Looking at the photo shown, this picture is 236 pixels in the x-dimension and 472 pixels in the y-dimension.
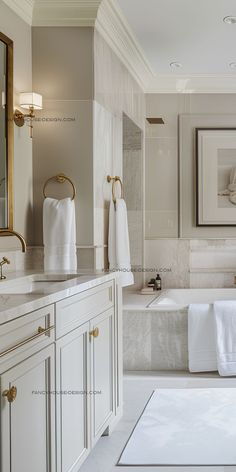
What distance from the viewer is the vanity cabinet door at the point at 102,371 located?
2500 millimetres

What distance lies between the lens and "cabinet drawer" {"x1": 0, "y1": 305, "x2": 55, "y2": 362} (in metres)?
1.51

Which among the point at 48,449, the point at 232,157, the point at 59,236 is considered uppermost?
the point at 232,157

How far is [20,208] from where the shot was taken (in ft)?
11.4

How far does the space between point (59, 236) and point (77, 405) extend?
57.4 inches

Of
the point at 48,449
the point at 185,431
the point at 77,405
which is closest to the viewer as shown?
the point at 48,449

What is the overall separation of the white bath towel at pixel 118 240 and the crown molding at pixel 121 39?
45.1 inches

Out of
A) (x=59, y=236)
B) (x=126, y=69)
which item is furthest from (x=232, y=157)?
(x=59, y=236)

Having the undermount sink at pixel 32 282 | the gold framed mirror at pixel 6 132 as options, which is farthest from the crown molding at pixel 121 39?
the undermount sink at pixel 32 282

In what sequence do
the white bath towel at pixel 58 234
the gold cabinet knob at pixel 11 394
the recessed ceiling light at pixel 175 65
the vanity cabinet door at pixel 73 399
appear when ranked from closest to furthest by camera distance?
the gold cabinet knob at pixel 11 394 < the vanity cabinet door at pixel 73 399 < the white bath towel at pixel 58 234 < the recessed ceiling light at pixel 175 65

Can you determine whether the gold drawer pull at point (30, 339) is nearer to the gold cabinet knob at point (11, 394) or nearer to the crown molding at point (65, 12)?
the gold cabinet knob at point (11, 394)

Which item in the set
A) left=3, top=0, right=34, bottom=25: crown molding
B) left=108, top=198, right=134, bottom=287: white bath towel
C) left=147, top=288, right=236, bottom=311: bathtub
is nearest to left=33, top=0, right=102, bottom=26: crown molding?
left=3, top=0, right=34, bottom=25: crown molding

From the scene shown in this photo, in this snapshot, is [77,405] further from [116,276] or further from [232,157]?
[232,157]

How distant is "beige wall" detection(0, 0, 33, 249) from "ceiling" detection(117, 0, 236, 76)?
0.69 m

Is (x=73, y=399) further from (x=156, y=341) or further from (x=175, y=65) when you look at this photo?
(x=175, y=65)
